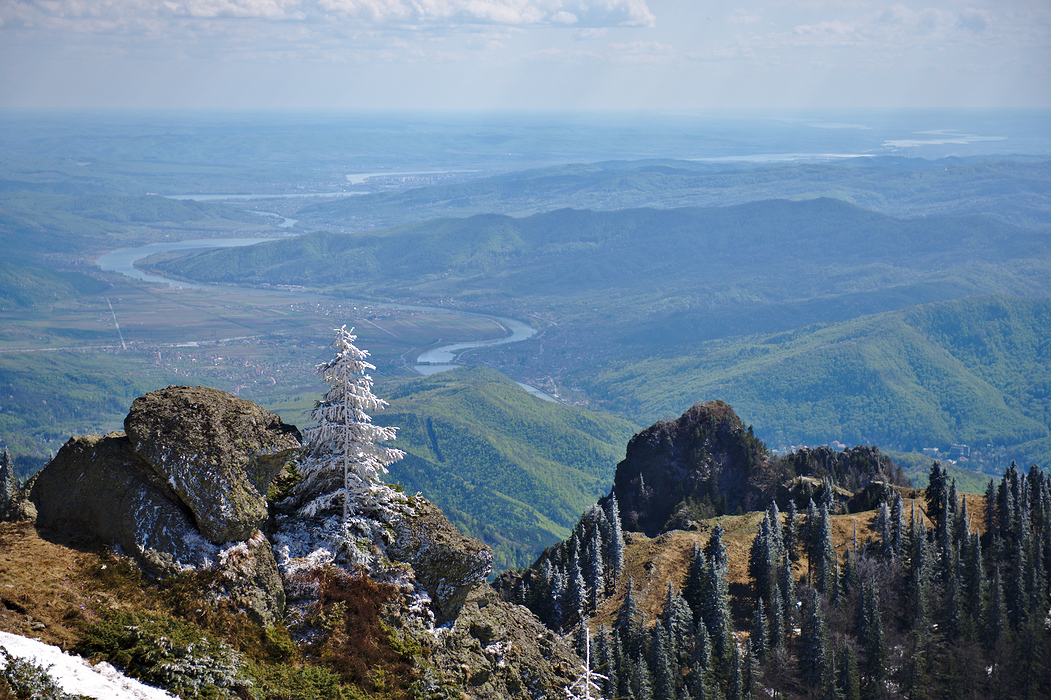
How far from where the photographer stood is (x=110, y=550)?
26031 millimetres

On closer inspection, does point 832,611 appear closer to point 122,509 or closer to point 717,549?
point 717,549

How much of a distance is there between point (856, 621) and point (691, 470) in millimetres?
37557

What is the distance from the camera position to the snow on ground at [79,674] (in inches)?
846

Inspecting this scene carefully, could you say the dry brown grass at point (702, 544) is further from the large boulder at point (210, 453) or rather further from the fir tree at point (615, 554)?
the large boulder at point (210, 453)

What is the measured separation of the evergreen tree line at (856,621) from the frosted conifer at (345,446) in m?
25.2

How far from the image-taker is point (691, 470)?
332 ft

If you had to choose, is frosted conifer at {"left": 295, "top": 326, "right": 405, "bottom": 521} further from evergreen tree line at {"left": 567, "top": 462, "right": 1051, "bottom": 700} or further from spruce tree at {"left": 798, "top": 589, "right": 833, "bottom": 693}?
spruce tree at {"left": 798, "top": 589, "right": 833, "bottom": 693}

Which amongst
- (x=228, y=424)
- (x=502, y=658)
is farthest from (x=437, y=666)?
(x=228, y=424)

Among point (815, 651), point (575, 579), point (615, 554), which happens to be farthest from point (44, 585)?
point (615, 554)

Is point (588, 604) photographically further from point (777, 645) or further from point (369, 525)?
point (369, 525)

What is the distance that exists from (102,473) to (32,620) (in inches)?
217

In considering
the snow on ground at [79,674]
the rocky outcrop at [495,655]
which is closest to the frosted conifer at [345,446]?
the rocky outcrop at [495,655]

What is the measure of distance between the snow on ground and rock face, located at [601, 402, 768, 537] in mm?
75666

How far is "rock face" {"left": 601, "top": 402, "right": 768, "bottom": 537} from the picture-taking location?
97688mm
